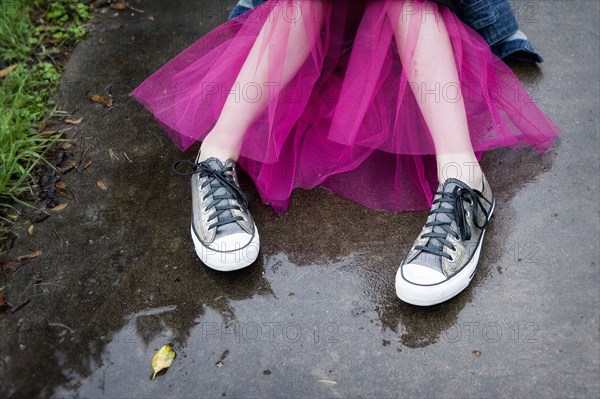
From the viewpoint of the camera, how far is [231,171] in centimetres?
189

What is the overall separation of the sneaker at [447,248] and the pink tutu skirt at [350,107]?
149 mm

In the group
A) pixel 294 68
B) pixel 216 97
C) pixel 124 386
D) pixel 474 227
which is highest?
pixel 294 68

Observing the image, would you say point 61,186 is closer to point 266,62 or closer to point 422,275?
point 266,62

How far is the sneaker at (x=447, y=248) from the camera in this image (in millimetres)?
1605

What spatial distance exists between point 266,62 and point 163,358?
0.91m

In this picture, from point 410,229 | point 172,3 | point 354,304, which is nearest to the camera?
point 354,304

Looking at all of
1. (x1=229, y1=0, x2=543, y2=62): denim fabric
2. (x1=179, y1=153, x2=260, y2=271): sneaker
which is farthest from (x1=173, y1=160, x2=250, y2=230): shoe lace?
(x1=229, y1=0, x2=543, y2=62): denim fabric

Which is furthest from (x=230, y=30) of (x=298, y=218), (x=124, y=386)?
(x=124, y=386)

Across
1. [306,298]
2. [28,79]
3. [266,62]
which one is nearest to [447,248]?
[306,298]

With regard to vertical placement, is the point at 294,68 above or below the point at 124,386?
above

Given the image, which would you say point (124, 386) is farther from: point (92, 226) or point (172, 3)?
point (172, 3)

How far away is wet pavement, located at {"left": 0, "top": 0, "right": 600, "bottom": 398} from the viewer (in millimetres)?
1536

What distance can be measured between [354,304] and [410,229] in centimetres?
33

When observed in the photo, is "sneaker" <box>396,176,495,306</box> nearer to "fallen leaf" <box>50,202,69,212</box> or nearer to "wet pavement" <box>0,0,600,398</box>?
"wet pavement" <box>0,0,600,398</box>
